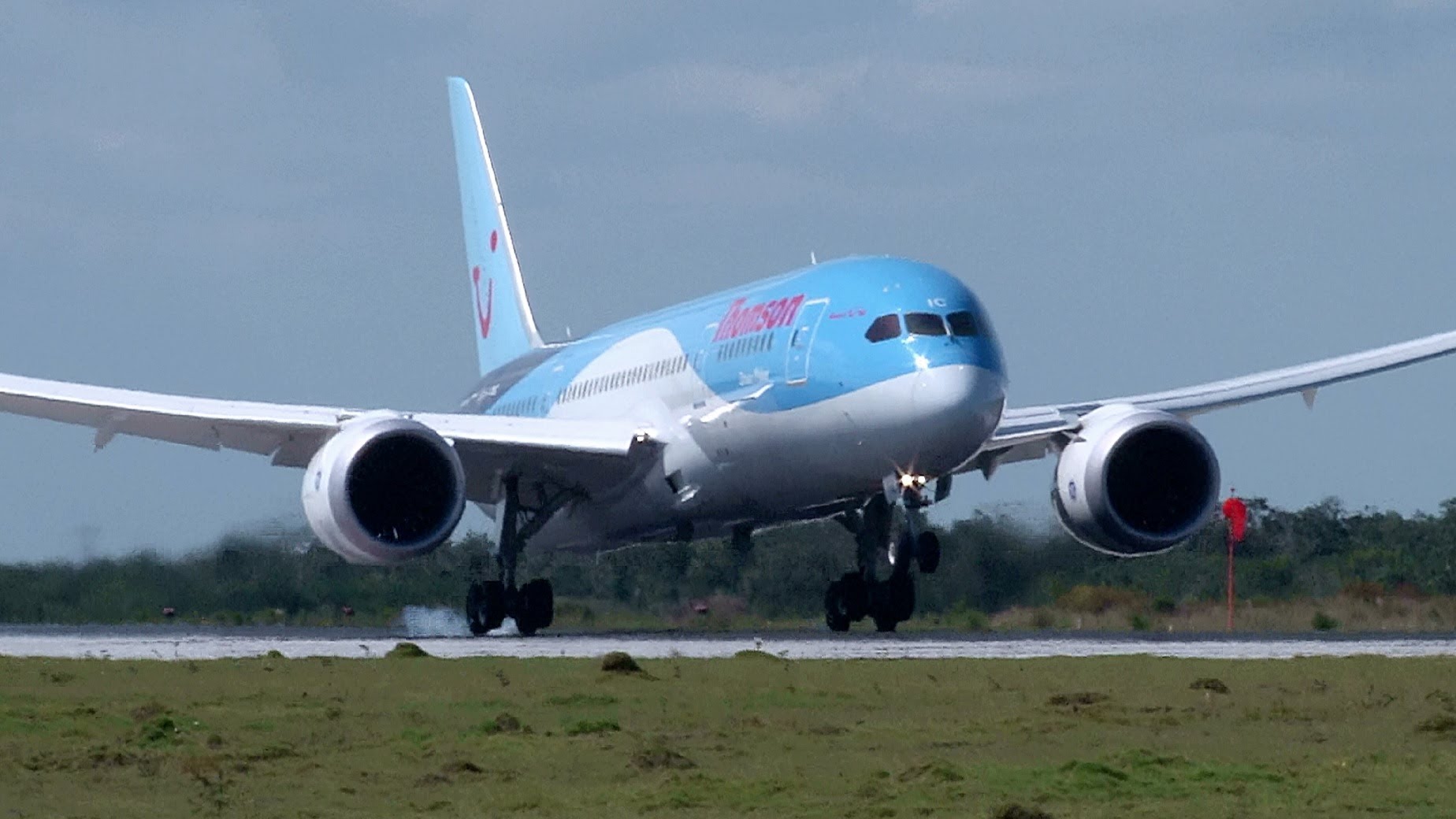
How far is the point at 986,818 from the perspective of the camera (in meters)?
10.4

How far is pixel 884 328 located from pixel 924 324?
1.59 ft

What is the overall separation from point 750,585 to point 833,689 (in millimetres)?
17450

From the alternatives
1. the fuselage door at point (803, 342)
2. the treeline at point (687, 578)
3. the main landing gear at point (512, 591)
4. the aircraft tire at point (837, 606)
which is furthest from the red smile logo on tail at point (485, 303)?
the fuselage door at point (803, 342)

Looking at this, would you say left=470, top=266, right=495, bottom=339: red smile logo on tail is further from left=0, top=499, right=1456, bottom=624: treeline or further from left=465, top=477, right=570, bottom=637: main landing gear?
left=465, top=477, right=570, bottom=637: main landing gear

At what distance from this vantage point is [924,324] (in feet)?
82.9

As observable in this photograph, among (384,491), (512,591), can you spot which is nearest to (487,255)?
(512,591)

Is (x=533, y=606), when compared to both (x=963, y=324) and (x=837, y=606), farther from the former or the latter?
(x=963, y=324)

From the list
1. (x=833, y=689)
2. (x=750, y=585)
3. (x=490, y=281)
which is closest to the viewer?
(x=833, y=689)

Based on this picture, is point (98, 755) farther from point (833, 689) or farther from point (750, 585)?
point (750, 585)

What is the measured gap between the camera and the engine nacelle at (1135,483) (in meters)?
26.8

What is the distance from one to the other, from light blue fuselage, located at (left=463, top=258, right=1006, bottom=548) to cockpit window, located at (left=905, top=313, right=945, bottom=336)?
0.06ft

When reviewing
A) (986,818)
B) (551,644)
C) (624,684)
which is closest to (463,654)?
(551,644)

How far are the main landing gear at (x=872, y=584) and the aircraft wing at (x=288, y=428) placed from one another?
2.71 meters

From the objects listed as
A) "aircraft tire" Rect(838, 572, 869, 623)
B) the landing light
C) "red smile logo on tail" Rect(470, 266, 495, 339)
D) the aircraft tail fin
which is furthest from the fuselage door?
"red smile logo on tail" Rect(470, 266, 495, 339)
